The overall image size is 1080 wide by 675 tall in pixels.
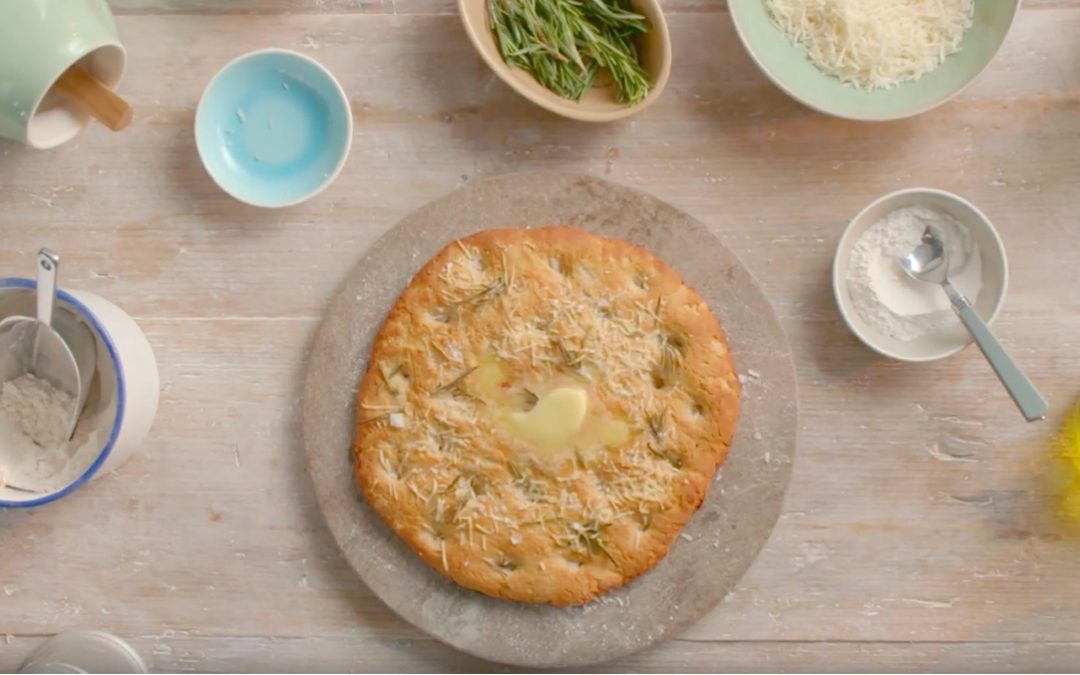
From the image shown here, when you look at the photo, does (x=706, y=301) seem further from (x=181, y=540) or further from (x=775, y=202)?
(x=181, y=540)

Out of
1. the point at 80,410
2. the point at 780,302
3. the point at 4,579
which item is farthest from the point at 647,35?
the point at 4,579

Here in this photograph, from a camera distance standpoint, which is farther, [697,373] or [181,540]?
[181,540]

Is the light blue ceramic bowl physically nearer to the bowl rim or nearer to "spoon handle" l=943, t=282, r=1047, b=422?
the bowl rim

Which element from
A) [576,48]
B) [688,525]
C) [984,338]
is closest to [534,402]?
[688,525]

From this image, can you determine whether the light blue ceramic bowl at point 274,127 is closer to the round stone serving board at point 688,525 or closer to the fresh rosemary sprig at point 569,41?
the round stone serving board at point 688,525

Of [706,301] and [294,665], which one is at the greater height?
[706,301]

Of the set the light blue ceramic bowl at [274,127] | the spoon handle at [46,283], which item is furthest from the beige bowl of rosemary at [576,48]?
the spoon handle at [46,283]
